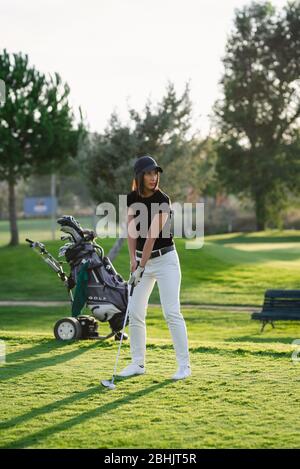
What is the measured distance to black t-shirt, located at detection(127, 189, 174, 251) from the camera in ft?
25.9

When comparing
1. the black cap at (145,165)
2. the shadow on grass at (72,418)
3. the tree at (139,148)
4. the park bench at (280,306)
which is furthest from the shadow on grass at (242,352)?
the tree at (139,148)

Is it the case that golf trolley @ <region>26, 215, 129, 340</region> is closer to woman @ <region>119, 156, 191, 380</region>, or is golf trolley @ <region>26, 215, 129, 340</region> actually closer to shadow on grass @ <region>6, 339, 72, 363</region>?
shadow on grass @ <region>6, 339, 72, 363</region>

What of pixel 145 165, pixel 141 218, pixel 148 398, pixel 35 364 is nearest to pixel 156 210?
pixel 141 218

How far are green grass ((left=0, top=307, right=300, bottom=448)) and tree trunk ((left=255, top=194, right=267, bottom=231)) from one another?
45450 mm

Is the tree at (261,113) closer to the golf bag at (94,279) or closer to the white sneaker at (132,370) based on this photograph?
the golf bag at (94,279)

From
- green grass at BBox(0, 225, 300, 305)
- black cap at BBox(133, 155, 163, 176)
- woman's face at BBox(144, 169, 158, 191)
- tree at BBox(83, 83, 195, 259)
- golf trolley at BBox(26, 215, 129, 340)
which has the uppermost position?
tree at BBox(83, 83, 195, 259)

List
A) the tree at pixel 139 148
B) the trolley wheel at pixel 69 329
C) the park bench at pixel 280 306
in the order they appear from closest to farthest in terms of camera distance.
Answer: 1. the trolley wheel at pixel 69 329
2. the park bench at pixel 280 306
3. the tree at pixel 139 148

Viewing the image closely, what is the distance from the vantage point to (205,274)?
27172mm

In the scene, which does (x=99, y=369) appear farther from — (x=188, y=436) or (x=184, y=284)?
(x=184, y=284)

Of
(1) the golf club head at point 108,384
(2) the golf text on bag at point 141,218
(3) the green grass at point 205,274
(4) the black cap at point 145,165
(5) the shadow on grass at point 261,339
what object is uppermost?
(4) the black cap at point 145,165

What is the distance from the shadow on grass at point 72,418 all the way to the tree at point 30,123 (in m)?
25.9

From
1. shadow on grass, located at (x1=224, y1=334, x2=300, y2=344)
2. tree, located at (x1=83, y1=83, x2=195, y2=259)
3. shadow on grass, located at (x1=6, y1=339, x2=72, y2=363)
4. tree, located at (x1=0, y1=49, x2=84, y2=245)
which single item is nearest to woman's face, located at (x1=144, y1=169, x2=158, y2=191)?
shadow on grass, located at (x1=6, y1=339, x2=72, y2=363)

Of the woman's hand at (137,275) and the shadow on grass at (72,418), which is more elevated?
the woman's hand at (137,275)

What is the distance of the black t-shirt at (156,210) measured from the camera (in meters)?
7.90
